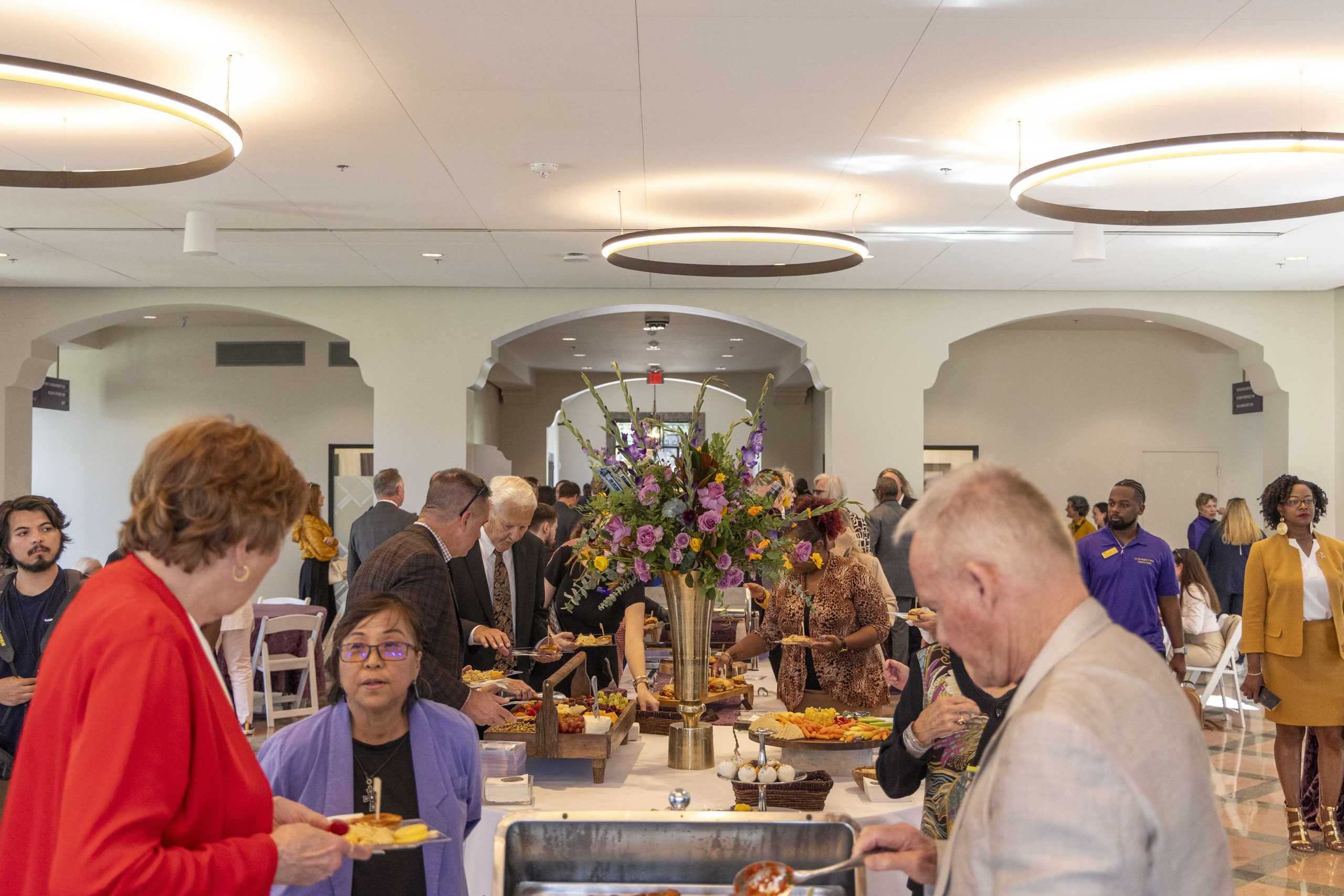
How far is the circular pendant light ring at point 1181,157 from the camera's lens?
5.41m

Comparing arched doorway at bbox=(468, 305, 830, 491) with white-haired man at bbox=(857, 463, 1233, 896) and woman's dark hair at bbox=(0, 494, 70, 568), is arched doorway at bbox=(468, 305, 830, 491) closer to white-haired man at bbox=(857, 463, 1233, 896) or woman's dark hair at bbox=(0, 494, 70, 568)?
woman's dark hair at bbox=(0, 494, 70, 568)

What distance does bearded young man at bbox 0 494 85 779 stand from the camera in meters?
3.83

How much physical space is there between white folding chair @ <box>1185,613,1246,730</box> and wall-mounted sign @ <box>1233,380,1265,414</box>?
15.9 feet

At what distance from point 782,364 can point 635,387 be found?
5.29 m

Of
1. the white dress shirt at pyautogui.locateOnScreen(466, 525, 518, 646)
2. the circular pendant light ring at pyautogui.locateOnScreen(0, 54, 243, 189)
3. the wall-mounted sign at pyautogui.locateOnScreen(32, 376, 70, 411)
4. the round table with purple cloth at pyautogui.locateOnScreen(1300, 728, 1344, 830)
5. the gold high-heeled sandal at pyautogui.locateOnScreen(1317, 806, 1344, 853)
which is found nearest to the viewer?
the circular pendant light ring at pyautogui.locateOnScreen(0, 54, 243, 189)

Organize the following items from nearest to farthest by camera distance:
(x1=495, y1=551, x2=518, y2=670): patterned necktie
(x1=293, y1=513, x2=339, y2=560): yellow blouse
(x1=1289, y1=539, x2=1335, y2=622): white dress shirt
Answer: (x1=495, y1=551, x2=518, y2=670): patterned necktie
(x1=1289, y1=539, x2=1335, y2=622): white dress shirt
(x1=293, y1=513, x2=339, y2=560): yellow blouse

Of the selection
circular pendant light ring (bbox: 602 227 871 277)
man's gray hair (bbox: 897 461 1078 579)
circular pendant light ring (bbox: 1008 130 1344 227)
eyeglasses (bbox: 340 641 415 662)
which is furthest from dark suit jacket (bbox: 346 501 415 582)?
man's gray hair (bbox: 897 461 1078 579)

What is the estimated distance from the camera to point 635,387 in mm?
22828

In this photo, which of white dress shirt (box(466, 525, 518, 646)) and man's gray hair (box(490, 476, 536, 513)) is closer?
man's gray hair (box(490, 476, 536, 513))

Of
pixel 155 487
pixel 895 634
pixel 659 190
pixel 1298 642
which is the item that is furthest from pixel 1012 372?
pixel 155 487

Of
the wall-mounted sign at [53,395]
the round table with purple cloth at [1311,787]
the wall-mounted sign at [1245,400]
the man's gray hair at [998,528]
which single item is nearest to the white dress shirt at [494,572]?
the man's gray hair at [998,528]

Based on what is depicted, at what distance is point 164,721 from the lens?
4.84 feet

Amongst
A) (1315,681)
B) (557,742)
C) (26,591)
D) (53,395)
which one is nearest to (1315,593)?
(1315,681)

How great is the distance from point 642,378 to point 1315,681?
16198 millimetres
